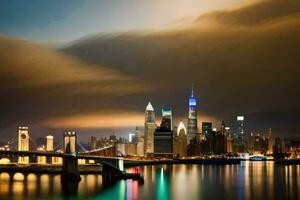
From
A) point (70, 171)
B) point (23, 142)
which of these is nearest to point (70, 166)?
point (70, 171)

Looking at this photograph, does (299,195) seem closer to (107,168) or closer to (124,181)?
(124,181)

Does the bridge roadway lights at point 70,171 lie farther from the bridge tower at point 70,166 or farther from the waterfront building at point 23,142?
the waterfront building at point 23,142

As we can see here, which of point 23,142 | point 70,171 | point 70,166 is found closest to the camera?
point 70,171

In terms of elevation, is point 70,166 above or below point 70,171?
above

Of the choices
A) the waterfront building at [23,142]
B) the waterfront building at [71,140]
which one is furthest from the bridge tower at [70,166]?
the waterfront building at [23,142]

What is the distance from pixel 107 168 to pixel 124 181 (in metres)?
7.14

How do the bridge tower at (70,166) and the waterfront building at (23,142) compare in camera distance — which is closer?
the bridge tower at (70,166)

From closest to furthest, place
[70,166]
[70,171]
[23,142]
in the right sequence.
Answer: [70,171], [70,166], [23,142]

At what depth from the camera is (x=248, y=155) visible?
185625mm

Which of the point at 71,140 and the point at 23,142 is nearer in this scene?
the point at 71,140

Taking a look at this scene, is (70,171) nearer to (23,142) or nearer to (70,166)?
(70,166)

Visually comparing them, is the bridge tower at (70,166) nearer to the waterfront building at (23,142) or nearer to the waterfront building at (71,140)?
the waterfront building at (71,140)

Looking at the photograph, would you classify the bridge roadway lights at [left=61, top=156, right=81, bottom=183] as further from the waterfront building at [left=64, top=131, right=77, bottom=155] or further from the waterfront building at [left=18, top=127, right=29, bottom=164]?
the waterfront building at [left=18, top=127, right=29, bottom=164]

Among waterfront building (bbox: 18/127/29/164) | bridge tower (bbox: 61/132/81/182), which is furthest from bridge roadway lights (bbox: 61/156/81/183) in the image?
waterfront building (bbox: 18/127/29/164)
